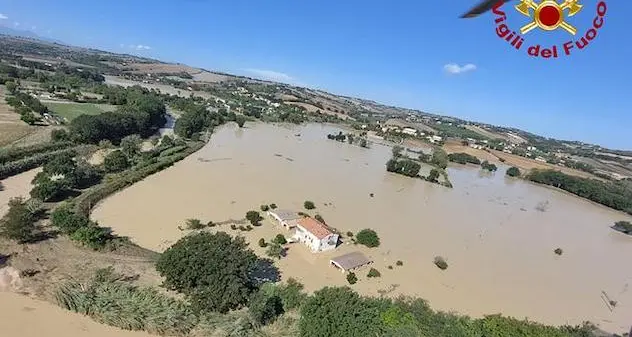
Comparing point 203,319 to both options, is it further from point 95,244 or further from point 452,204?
point 452,204

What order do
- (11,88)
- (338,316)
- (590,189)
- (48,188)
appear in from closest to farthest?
(338,316) < (48,188) < (11,88) < (590,189)

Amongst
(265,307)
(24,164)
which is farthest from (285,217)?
(24,164)

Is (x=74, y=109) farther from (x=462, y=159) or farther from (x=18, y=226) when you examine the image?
(x=462, y=159)

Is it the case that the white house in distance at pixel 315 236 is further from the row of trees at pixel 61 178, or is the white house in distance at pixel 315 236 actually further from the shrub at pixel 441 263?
the row of trees at pixel 61 178

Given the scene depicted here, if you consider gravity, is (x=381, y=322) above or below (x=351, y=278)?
above

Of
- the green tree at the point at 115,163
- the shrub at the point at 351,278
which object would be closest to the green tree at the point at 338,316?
the shrub at the point at 351,278

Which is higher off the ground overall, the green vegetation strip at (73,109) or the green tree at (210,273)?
the green tree at (210,273)

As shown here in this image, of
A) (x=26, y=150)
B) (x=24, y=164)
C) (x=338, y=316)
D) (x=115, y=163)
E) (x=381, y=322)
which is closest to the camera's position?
(x=338, y=316)

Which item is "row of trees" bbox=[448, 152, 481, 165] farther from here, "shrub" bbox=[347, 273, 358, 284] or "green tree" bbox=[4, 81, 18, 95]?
"green tree" bbox=[4, 81, 18, 95]
